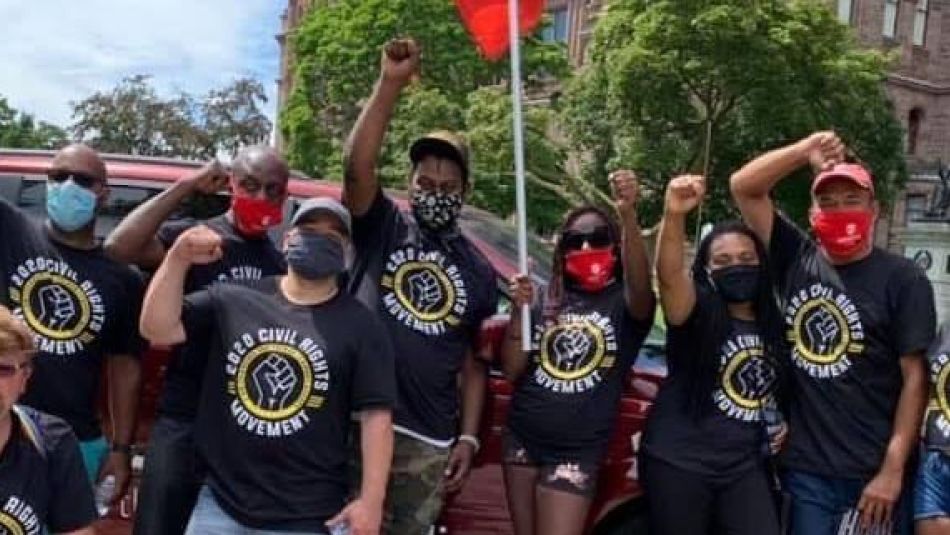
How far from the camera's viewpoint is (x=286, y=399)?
3236mm

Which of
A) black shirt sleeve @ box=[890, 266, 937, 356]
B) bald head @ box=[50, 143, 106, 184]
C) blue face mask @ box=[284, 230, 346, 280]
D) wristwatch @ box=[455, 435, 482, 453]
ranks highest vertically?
bald head @ box=[50, 143, 106, 184]

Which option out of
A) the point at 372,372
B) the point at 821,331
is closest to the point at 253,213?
the point at 372,372

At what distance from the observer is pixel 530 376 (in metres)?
3.98

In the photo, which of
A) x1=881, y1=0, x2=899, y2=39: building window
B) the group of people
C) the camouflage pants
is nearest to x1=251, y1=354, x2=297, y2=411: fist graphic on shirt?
the group of people

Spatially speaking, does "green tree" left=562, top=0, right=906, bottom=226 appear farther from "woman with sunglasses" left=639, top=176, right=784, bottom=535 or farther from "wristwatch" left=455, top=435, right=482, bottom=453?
"wristwatch" left=455, top=435, right=482, bottom=453

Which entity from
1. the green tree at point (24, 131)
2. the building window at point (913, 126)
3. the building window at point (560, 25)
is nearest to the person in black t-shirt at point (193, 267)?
the building window at point (913, 126)

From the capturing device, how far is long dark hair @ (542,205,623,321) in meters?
4.00

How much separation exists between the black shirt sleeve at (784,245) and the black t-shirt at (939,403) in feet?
1.88

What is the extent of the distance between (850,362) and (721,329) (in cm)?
42

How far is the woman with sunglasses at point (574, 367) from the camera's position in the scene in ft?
12.8

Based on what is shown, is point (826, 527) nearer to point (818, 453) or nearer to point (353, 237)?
point (818, 453)

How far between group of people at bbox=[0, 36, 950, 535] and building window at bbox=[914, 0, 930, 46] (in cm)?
4325

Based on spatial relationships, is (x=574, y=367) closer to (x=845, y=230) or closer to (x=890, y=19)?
(x=845, y=230)

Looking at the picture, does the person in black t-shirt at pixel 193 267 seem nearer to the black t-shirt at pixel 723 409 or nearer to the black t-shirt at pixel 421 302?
the black t-shirt at pixel 421 302
